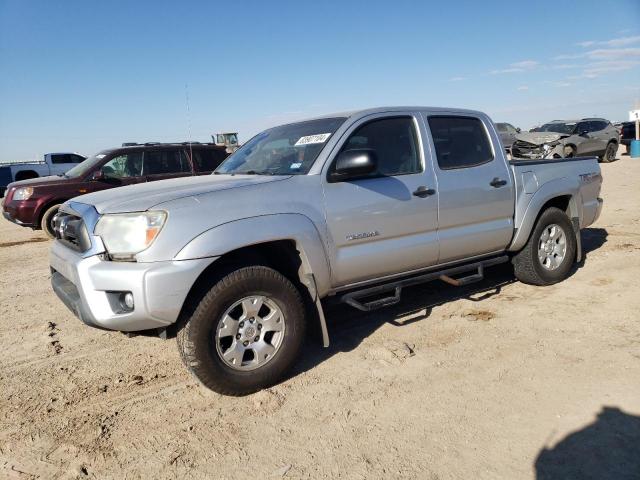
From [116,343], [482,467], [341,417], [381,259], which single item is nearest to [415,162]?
[381,259]

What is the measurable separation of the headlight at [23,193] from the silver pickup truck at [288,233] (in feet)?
20.4

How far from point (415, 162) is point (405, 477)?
98.9 inches

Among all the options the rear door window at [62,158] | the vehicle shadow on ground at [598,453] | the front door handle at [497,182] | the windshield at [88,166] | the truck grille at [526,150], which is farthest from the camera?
the rear door window at [62,158]

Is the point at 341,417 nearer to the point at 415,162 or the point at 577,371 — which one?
the point at 577,371

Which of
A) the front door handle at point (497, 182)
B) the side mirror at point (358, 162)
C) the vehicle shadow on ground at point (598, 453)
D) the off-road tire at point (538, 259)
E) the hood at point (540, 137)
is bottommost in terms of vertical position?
the vehicle shadow on ground at point (598, 453)

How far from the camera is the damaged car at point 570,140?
1739 centimetres

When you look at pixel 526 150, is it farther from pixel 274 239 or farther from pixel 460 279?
pixel 274 239

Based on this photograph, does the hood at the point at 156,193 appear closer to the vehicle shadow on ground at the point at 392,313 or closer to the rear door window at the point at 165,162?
the vehicle shadow on ground at the point at 392,313

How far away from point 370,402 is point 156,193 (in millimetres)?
1958

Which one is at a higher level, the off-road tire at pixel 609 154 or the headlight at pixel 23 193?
the headlight at pixel 23 193

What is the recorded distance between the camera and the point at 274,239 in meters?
3.22

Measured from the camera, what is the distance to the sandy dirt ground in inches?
101

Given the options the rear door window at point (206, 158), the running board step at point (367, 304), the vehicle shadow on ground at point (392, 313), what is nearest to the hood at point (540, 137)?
the rear door window at point (206, 158)

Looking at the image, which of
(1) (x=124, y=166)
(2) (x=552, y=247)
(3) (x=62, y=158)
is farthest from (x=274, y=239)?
(3) (x=62, y=158)
